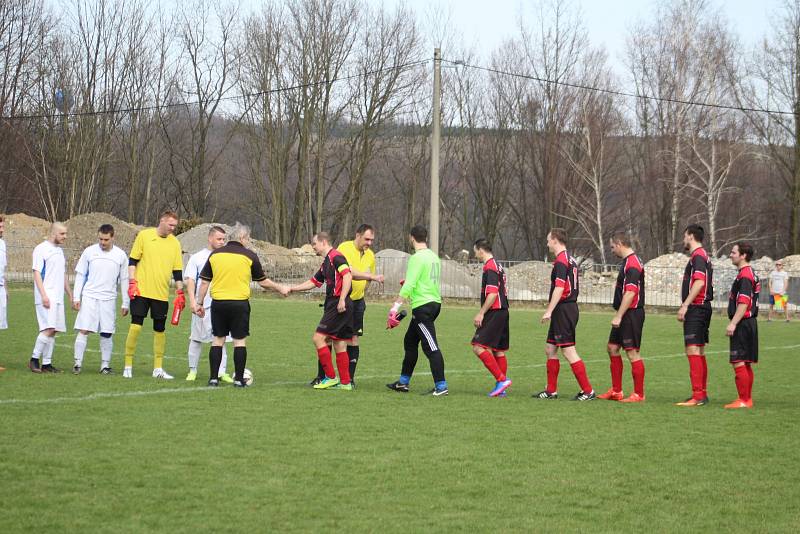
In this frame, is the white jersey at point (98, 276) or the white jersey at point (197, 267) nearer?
the white jersey at point (197, 267)

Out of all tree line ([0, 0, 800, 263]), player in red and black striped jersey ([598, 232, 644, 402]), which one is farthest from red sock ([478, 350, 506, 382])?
tree line ([0, 0, 800, 263])

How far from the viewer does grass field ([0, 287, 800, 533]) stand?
5781mm

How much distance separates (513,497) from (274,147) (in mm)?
47583

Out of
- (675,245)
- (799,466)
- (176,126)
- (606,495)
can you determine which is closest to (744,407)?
(799,466)

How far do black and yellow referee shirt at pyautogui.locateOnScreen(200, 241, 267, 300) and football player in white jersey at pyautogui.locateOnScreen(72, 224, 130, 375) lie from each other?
1.82m

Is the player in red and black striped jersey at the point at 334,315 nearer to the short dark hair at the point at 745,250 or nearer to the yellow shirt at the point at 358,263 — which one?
the yellow shirt at the point at 358,263

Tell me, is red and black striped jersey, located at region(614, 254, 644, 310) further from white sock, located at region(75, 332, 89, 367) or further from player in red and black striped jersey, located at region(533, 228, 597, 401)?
white sock, located at region(75, 332, 89, 367)

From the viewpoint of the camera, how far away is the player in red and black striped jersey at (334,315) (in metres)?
11.1

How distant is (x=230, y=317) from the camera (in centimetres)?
1098

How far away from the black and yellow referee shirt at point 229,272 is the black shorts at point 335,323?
949mm

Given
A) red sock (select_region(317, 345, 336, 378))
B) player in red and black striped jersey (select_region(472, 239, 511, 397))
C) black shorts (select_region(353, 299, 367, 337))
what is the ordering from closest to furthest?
1. player in red and black striped jersey (select_region(472, 239, 511, 397))
2. red sock (select_region(317, 345, 336, 378))
3. black shorts (select_region(353, 299, 367, 337))

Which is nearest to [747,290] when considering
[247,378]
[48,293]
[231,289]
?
[231,289]

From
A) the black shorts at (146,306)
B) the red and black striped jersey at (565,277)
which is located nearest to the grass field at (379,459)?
the black shorts at (146,306)

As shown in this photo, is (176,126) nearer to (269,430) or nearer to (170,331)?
(170,331)
